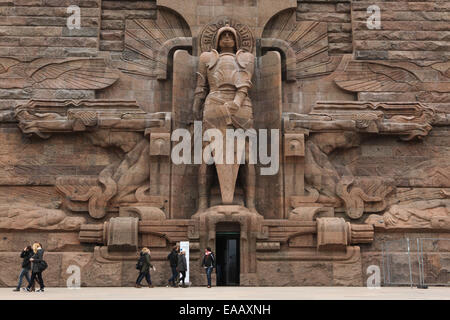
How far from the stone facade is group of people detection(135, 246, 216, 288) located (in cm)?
88

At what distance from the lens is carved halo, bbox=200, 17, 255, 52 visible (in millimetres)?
18047

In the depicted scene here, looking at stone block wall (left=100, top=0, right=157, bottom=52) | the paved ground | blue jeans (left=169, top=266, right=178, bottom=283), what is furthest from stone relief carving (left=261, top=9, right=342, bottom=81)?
the paved ground

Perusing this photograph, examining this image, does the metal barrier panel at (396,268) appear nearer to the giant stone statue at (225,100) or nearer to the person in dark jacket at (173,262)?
the giant stone statue at (225,100)

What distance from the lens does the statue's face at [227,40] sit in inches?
691

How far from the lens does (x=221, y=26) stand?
18234mm

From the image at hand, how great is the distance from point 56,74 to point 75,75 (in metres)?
0.61

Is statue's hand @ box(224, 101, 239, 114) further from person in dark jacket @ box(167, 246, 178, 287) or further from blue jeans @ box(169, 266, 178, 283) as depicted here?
blue jeans @ box(169, 266, 178, 283)

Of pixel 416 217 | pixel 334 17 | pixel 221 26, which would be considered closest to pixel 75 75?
pixel 221 26

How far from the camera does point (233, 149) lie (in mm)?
16344

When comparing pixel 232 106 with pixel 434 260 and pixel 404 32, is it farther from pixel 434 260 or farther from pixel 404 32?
pixel 434 260

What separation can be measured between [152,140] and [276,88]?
13.8 feet

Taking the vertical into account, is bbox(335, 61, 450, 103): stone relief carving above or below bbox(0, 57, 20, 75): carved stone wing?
below

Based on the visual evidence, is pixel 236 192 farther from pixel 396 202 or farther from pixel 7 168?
pixel 7 168

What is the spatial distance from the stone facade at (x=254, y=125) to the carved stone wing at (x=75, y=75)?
0.05 m
